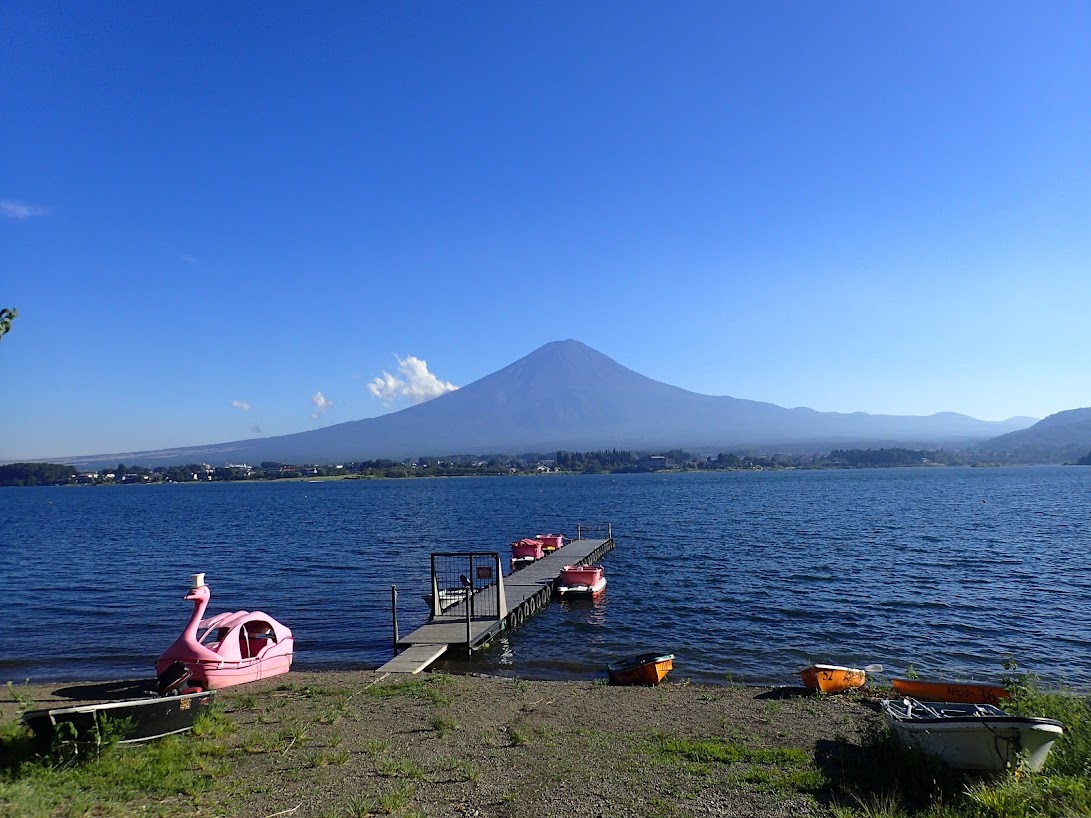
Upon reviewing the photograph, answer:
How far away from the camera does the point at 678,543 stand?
42250mm

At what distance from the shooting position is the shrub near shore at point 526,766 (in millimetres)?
7512

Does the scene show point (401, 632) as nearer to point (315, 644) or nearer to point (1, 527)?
point (315, 644)

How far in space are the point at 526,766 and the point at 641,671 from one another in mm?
6370

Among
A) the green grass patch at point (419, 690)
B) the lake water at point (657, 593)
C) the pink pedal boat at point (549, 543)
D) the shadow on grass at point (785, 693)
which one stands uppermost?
the green grass patch at point (419, 690)

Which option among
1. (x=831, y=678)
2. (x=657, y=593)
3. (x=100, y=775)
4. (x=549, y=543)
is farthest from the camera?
(x=549, y=543)

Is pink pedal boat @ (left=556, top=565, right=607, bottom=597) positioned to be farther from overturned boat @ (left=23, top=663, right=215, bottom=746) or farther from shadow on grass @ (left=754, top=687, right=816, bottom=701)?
overturned boat @ (left=23, top=663, right=215, bottom=746)

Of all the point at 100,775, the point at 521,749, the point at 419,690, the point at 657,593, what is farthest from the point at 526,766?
the point at 657,593

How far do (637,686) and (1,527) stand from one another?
234 ft

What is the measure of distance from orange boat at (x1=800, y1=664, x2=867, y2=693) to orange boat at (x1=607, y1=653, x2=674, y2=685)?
2.89m

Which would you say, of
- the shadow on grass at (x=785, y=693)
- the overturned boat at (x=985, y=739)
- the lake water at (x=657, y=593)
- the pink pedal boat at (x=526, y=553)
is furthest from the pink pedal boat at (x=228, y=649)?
the pink pedal boat at (x=526, y=553)

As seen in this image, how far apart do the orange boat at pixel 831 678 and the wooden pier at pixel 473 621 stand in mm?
8037

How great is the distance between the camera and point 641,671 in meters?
15.1

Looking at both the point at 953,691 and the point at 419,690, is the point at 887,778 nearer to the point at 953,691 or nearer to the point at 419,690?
the point at 953,691

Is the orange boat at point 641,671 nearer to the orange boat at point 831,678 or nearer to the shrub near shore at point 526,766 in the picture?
the shrub near shore at point 526,766
